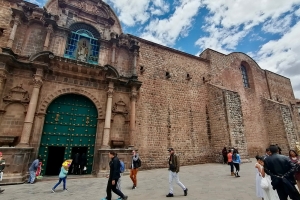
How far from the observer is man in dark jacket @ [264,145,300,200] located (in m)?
2.91

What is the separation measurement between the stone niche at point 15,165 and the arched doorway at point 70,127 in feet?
3.32

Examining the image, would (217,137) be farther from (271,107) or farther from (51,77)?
(51,77)

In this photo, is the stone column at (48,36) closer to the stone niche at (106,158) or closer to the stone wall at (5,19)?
the stone wall at (5,19)

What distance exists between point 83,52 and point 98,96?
2772mm

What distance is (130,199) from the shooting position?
4223 mm

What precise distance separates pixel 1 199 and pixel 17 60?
5.83m

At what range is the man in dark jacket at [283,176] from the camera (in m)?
2.91

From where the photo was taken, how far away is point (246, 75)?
55.9 ft

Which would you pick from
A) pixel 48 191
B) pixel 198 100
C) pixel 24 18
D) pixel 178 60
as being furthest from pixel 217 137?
pixel 24 18

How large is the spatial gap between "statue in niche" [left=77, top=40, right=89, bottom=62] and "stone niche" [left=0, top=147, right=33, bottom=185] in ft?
17.3

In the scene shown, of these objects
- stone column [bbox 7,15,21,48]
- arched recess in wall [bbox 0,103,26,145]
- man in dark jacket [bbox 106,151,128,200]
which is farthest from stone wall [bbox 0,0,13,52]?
man in dark jacket [bbox 106,151,128,200]

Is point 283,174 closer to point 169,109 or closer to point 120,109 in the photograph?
Answer: point 120,109

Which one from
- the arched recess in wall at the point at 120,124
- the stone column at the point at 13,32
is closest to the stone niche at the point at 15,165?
the arched recess in wall at the point at 120,124

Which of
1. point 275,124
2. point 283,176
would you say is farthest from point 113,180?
point 275,124
